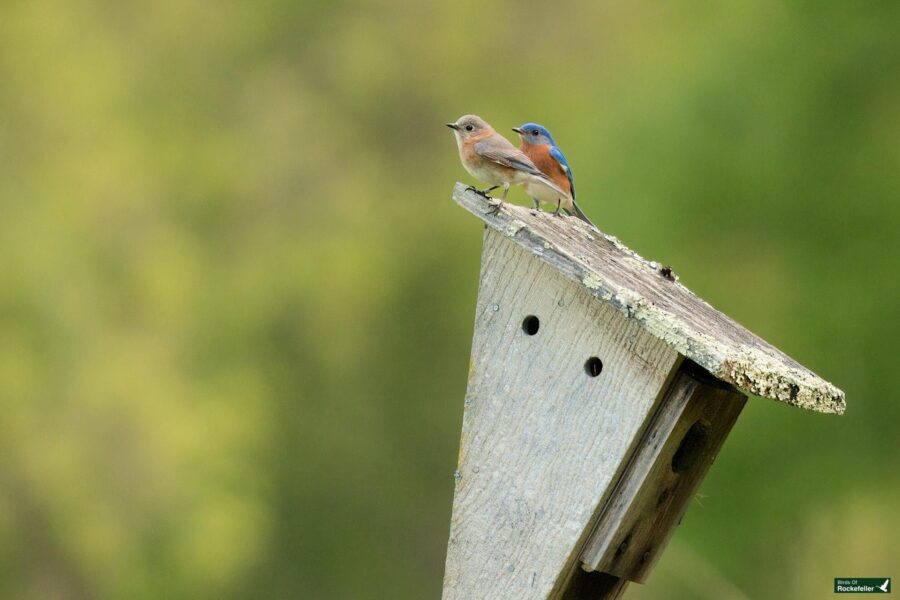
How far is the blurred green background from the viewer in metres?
8.21

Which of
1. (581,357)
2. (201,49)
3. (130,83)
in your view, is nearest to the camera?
(581,357)

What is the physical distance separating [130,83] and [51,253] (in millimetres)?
2453

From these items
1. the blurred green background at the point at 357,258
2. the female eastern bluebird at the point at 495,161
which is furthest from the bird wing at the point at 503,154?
the blurred green background at the point at 357,258

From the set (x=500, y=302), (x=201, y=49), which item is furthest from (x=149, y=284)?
(x=500, y=302)

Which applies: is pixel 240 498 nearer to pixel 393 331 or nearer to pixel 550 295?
pixel 393 331

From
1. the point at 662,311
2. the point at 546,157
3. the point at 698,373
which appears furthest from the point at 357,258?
the point at 662,311

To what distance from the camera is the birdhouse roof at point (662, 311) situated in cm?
324

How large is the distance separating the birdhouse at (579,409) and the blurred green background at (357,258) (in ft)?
12.5

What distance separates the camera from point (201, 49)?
13.1 meters

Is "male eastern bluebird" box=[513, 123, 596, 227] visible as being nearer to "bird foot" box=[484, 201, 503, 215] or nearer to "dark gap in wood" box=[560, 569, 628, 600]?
"bird foot" box=[484, 201, 503, 215]

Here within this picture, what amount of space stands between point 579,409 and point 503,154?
94cm

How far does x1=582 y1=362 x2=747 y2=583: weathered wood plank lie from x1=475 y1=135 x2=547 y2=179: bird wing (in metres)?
0.94

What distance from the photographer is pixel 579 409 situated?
350cm

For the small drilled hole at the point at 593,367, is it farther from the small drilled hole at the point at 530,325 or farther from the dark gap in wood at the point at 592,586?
the dark gap in wood at the point at 592,586
